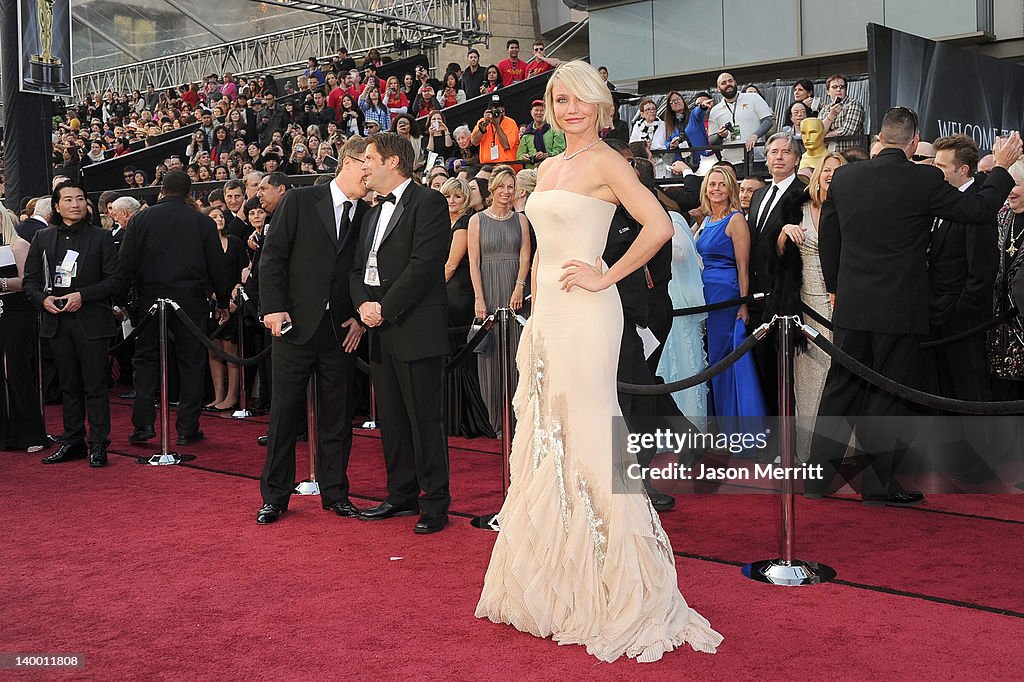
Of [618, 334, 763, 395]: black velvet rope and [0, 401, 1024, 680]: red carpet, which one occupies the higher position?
[618, 334, 763, 395]: black velvet rope

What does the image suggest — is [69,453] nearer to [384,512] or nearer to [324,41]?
[384,512]

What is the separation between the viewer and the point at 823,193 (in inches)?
246

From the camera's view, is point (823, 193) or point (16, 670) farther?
point (823, 193)

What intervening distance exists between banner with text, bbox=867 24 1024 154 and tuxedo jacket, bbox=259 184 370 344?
4646 millimetres

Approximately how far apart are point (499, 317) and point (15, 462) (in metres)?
3.71

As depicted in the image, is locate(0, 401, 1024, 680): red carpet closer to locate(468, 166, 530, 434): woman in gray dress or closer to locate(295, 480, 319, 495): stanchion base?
locate(295, 480, 319, 495): stanchion base

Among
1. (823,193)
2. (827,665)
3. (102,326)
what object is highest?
(823,193)

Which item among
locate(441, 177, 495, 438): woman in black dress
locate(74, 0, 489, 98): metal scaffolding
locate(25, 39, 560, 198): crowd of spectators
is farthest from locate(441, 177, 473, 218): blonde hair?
locate(74, 0, 489, 98): metal scaffolding

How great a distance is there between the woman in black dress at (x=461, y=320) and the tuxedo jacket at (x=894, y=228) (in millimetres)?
3051

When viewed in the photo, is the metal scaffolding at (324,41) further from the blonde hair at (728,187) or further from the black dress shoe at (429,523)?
the black dress shoe at (429,523)

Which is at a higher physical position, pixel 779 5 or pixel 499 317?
pixel 779 5

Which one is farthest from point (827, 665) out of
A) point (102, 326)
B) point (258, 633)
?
point (102, 326)

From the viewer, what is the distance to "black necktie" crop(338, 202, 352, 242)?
18.4ft

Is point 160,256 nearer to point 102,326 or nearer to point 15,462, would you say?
point 102,326
